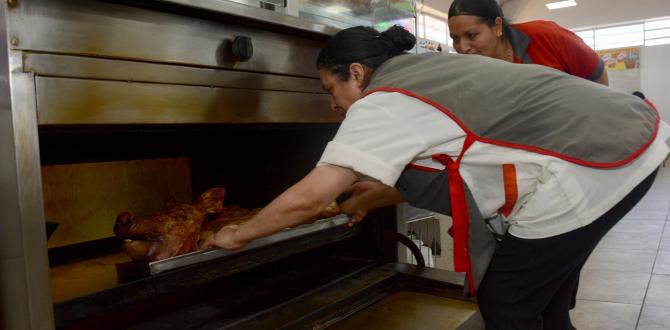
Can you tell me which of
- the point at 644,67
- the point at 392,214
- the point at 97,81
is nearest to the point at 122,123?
the point at 97,81

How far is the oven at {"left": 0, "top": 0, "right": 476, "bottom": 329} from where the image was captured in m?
0.78

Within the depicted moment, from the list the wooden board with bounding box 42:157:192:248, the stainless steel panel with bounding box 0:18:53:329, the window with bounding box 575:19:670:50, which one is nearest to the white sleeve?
the stainless steel panel with bounding box 0:18:53:329

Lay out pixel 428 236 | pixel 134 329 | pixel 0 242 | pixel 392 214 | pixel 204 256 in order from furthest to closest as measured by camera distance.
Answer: pixel 428 236, pixel 392 214, pixel 134 329, pixel 204 256, pixel 0 242

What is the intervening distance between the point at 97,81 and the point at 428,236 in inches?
78.7

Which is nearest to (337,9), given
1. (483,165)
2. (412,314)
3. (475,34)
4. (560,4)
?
(475,34)

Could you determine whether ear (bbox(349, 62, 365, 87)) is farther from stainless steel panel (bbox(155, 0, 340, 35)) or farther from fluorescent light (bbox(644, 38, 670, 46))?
fluorescent light (bbox(644, 38, 670, 46))

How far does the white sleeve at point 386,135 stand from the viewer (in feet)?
3.16

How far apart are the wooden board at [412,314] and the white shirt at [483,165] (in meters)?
0.57

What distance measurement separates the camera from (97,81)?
0.86 meters

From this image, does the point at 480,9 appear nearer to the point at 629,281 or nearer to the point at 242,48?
the point at 242,48

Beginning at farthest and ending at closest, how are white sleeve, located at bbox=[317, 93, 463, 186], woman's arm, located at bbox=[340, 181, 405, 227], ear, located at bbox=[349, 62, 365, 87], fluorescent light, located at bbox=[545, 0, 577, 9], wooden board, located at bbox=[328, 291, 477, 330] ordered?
fluorescent light, located at bbox=[545, 0, 577, 9]
wooden board, located at bbox=[328, 291, 477, 330]
woman's arm, located at bbox=[340, 181, 405, 227]
ear, located at bbox=[349, 62, 365, 87]
white sleeve, located at bbox=[317, 93, 463, 186]

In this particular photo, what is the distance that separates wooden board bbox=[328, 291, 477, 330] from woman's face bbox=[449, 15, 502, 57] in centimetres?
90

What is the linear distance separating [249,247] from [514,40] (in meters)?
1.20

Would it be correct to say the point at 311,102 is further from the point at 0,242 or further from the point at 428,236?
the point at 428,236
